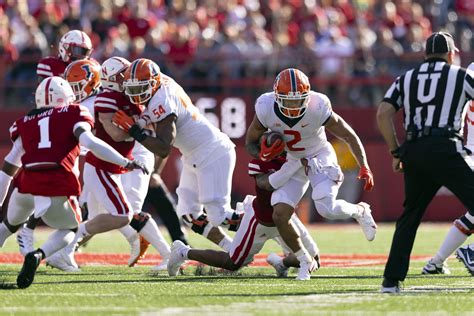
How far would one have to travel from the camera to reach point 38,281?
8.37 metres

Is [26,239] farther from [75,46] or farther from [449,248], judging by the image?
[449,248]

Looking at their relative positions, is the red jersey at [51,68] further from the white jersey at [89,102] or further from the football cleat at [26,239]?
the football cleat at [26,239]

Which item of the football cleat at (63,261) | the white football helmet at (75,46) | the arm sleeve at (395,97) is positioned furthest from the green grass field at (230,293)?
the white football helmet at (75,46)

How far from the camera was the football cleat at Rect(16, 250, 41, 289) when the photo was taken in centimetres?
760

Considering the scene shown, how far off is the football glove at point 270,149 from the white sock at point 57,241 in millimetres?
1483

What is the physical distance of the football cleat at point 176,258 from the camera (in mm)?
8758

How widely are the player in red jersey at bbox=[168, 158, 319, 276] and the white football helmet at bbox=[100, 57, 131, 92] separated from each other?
1.39 m

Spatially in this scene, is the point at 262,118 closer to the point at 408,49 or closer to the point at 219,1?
the point at 408,49

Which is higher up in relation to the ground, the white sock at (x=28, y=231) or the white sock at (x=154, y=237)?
the white sock at (x=28, y=231)

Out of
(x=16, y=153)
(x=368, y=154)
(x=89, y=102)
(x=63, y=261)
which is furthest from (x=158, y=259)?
(x=368, y=154)

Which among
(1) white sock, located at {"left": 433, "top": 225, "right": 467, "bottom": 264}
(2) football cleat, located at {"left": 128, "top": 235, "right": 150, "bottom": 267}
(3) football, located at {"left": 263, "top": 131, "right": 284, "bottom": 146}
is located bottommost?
(2) football cleat, located at {"left": 128, "top": 235, "right": 150, "bottom": 267}

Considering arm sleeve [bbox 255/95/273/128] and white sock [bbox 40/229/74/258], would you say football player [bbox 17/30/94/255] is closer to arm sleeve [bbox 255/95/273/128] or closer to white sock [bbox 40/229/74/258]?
arm sleeve [bbox 255/95/273/128]

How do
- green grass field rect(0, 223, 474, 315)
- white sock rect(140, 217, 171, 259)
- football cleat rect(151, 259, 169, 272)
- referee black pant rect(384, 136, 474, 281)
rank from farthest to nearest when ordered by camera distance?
white sock rect(140, 217, 171, 259) → football cleat rect(151, 259, 169, 272) → referee black pant rect(384, 136, 474, 281) → green grass field rect(0, 223, 474, 315)

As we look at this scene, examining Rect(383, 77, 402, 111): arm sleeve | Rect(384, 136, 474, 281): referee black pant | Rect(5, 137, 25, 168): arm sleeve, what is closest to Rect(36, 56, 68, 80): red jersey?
Rect(5, 137, 25, 168): arm sleeve
